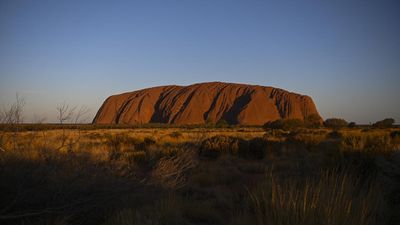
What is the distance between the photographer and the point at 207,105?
10525 cm

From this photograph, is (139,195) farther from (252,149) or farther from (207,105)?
(207,105)

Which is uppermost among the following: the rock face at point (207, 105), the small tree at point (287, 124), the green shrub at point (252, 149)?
the rock face at point (207, 105)

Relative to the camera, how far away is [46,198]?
4.36 meters

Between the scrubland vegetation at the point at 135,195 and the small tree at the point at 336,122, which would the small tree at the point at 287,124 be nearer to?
the small tree at the point at 336,122

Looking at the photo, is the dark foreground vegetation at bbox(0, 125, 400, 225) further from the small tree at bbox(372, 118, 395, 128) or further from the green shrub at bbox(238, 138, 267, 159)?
the small tree at bbox(372, 118, 395, 128)

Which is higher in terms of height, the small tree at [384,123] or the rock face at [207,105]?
the rock face at [207,105]

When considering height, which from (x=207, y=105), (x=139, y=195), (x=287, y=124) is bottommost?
(x=139, y=195)

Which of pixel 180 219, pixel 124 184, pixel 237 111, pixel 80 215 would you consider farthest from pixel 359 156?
pixel 237 111

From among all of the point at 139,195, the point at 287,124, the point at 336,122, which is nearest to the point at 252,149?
the point at 139,195

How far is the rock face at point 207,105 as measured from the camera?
99688mm

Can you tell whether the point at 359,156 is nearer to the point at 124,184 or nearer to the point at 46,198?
the point at 124,184

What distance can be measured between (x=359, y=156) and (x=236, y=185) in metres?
3.17

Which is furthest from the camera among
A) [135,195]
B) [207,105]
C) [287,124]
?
[207,105]

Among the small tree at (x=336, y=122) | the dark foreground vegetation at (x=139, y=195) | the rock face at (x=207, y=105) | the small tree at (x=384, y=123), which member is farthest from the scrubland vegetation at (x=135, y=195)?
Result: the rock face at (x=207, y=105)
